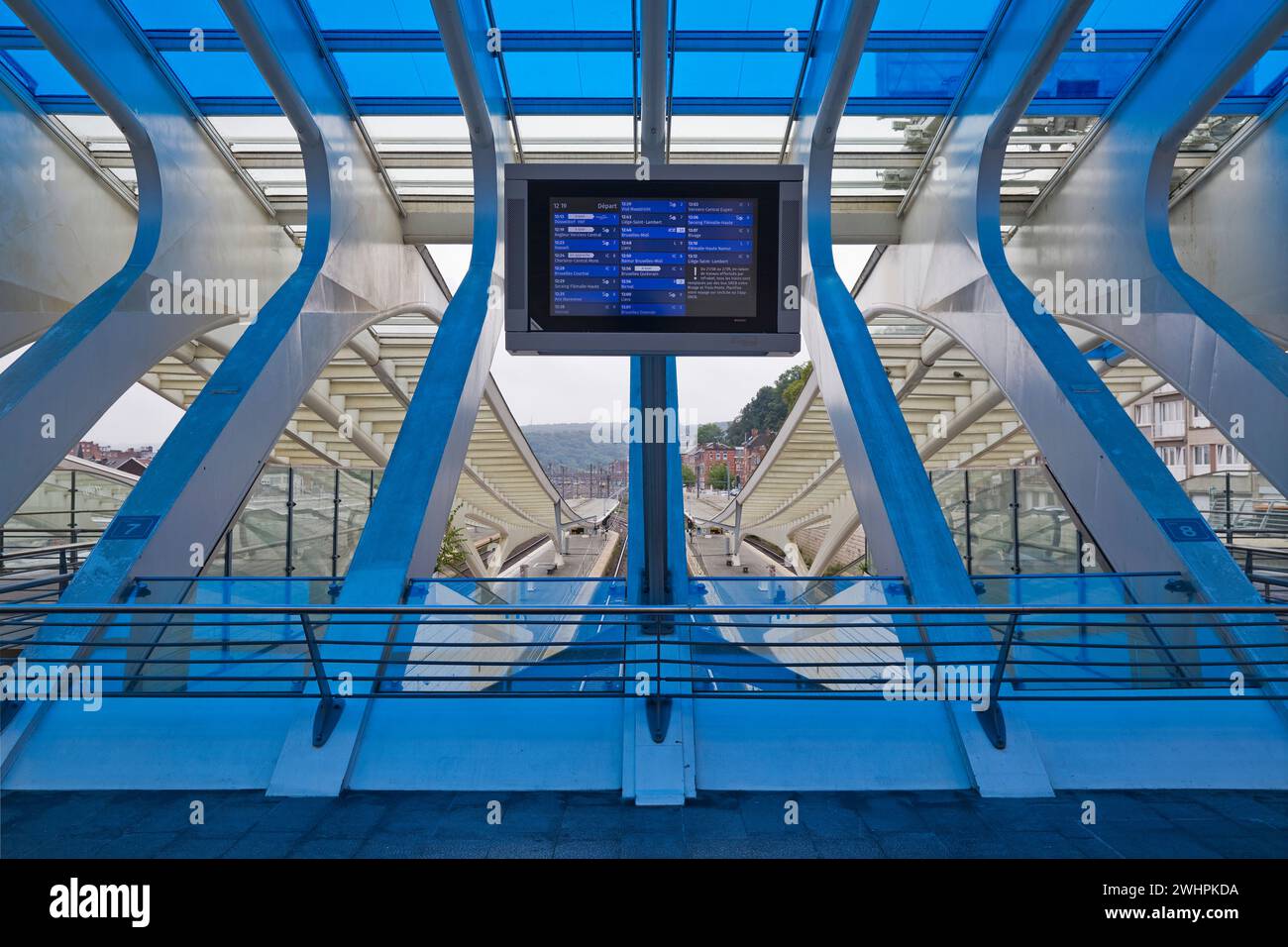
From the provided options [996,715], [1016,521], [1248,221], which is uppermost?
[1248,221]

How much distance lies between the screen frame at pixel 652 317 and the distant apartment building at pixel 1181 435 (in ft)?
127

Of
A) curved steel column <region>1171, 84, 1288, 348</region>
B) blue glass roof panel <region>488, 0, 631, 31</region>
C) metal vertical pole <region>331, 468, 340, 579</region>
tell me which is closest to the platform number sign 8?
curved steel column <region>1171, 84, 1288, 348</region>

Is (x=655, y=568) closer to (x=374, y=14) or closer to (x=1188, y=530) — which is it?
(x=1188, y=530)

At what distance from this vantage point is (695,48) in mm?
8859

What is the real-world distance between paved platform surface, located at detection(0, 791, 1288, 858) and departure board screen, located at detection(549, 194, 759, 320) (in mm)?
2979

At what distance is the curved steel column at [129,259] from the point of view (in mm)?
6926

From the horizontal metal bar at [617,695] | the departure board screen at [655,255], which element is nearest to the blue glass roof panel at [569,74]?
the departure board screen at [655,255]

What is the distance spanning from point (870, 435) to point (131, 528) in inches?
261

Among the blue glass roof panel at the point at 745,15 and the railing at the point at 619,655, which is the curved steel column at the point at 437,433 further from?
the blue glass roof panel at the point at 745,15

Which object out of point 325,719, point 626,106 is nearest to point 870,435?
point 325,719

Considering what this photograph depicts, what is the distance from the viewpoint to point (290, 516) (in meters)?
9.38

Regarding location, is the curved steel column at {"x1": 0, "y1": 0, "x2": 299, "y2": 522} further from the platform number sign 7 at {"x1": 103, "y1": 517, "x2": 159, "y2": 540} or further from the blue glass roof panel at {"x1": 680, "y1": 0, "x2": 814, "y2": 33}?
the blue glass roof panel at {"x1": 680, "y1": 0, "x2": 814, "y2": 33}

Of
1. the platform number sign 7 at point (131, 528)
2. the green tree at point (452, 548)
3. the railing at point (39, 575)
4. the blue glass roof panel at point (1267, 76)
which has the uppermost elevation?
the blue glass roof panel at point (1267, 76)

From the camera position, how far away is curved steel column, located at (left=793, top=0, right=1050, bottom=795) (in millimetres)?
4578
